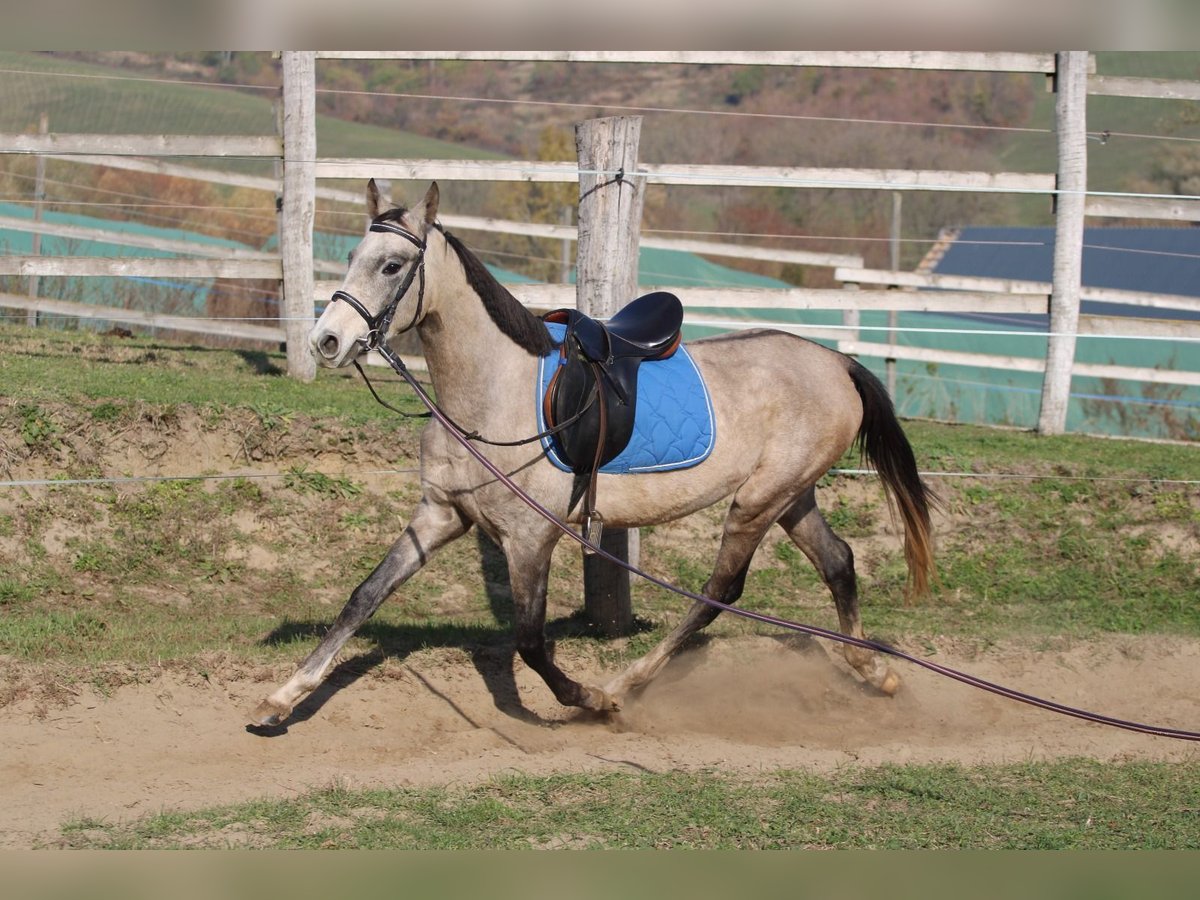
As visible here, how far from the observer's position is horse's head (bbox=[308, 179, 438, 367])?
4750mm

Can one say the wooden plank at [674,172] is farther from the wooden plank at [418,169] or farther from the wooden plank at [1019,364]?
the wooden plank at [1019,364]

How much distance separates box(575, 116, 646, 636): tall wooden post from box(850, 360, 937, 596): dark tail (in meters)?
1.45

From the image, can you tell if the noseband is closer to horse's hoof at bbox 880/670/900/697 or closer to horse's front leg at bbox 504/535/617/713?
horse's front leg at bbox 504/535/617/713

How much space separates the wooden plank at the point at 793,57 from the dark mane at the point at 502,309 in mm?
4069

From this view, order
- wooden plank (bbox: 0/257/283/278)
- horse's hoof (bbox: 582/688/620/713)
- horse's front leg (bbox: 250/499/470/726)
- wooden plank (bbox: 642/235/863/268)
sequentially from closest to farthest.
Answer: horse's front leg (bbox: 250/499/470/726) < horse's hoof (bbox: 582/688/620/713) < wooden plank (bbox: 0/257/283/278) < wooden plank (bbox: 642/235/863/268)

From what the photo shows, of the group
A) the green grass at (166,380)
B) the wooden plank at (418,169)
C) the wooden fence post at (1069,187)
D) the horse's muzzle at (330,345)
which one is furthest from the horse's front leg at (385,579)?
the wooden fence post at (1069,187)

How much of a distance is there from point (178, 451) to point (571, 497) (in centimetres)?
382

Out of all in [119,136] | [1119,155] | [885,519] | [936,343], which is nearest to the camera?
[885,519]

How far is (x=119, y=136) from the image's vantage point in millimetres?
9750

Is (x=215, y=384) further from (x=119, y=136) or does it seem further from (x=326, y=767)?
(x=326, y=767)

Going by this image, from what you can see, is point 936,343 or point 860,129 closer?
point 936,343

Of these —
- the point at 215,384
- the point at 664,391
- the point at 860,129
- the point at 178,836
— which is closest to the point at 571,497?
the point at 664,391

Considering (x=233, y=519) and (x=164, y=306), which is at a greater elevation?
(x=164, y=306)

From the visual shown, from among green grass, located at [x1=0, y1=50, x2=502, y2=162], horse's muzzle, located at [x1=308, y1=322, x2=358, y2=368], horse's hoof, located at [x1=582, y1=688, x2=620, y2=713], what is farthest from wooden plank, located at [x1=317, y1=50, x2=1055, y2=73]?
horse's hoof, located at [x1=582, y1=688, x2=620, y2=713]
